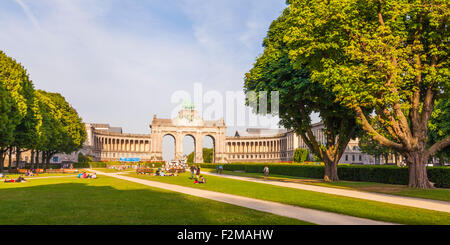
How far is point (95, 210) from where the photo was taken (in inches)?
495

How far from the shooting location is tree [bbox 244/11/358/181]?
100 feet

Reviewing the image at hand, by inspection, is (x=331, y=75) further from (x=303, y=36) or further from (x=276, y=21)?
(x=276, y=21)

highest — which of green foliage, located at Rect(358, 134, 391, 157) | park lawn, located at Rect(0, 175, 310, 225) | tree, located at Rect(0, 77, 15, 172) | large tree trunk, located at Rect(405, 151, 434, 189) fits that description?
tree, located at Rect(0, 77, 15, 172)

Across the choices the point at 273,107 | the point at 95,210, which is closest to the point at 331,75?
the point at 273,107

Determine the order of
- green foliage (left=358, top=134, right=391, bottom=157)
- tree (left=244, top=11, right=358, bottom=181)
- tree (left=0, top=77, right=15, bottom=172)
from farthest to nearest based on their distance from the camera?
green foliage (left=358, top=134, right=391, bottom=157) → tree (left=0, top=77, right=15, bottom=172) → tree (left=244, top=11, right=358, bottom=181)

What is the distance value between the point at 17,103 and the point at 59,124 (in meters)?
20.4

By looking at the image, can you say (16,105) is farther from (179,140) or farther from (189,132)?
(189,132)

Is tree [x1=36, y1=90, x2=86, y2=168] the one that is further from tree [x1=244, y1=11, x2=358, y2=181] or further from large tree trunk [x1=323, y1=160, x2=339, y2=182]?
large tree trunk [x1=323, y1=160, x2=339, y2=182]

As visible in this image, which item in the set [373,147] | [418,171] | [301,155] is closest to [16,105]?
[418,171]

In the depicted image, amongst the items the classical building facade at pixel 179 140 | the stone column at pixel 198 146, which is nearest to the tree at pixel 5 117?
the classical building facade at pixel 179 140

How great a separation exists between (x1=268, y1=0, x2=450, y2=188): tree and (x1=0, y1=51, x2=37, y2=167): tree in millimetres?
34278

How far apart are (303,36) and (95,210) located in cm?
1992

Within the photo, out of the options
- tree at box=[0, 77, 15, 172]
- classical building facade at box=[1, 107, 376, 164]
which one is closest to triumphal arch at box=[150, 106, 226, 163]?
classical building facade at box=[1, 107, 376, 164]

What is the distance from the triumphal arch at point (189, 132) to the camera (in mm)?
144125
